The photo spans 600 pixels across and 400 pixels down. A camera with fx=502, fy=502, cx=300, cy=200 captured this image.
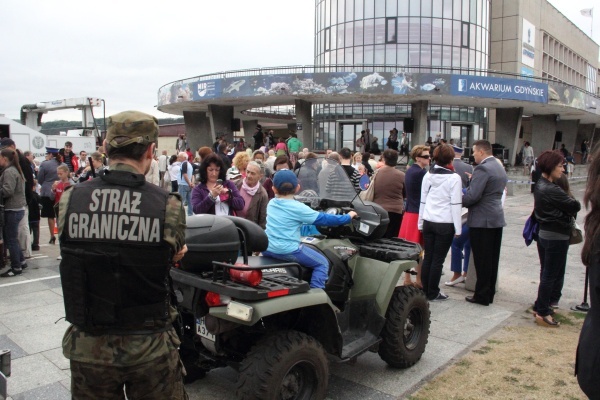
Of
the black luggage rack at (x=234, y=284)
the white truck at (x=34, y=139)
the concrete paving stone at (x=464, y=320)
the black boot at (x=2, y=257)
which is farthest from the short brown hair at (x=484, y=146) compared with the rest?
the white truck at (x=34, y=139)

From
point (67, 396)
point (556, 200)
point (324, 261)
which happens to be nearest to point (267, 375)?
point (324, 261)

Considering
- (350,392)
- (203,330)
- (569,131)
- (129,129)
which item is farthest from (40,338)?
(569,131)

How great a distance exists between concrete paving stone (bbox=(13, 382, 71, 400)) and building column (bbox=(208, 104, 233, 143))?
25.2m

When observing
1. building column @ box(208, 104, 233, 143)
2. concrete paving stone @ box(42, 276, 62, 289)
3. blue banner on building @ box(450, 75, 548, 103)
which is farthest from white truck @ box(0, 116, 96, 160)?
blue banner on building @ box(450, 75, 548, 103)

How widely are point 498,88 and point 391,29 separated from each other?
1088 centimetres

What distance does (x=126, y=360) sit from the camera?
7.15 feet

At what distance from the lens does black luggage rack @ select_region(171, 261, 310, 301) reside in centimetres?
299

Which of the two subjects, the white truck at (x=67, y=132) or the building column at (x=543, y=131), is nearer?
the white truck at (x=67, y=132)

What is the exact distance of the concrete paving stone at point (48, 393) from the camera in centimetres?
382

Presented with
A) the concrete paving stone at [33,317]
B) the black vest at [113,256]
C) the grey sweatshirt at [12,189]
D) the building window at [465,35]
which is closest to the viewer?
the black vest at [113,256]

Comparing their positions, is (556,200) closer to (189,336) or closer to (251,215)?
(251,215)

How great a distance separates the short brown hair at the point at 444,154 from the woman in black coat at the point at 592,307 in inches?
153

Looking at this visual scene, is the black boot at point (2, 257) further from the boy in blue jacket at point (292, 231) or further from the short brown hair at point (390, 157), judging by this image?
the short brown hair at point (390, 157)

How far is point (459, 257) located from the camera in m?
7.21
